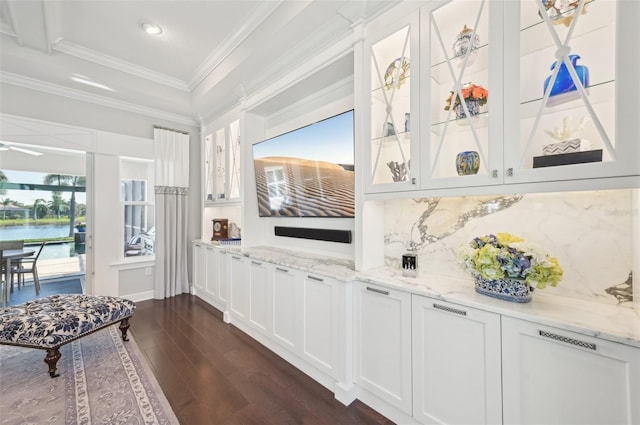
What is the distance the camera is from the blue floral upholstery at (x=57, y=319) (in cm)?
203

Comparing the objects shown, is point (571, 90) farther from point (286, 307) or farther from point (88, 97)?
point (88, 97)

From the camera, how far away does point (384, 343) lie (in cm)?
167

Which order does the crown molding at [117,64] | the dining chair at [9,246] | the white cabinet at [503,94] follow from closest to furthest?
1. the white cabinet at [503,94]
2. the crown molding at [117,64]
3. the dining chair at [9,246]

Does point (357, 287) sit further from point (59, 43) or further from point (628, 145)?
point (59, 43)

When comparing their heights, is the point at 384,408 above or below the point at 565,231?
below

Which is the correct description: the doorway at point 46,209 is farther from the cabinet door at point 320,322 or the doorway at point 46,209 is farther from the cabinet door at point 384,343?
the cabinet door at point 384,343

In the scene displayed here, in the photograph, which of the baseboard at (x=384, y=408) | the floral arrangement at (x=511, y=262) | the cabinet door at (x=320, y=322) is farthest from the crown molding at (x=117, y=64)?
the baseboard at (x=384, y=408)

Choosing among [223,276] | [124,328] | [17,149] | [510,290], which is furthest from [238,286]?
[17,149]

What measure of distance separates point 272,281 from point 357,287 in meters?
0.94

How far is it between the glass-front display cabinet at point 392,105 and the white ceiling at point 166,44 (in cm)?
24

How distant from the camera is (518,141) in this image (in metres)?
1.28

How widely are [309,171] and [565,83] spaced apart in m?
1.86

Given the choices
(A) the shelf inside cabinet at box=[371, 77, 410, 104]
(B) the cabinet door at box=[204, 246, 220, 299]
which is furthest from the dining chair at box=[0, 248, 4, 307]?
(A) the shelf inside cabinet at box=[371, 77, 410, 104]

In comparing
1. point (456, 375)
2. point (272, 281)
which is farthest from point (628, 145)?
point (272, 281)
